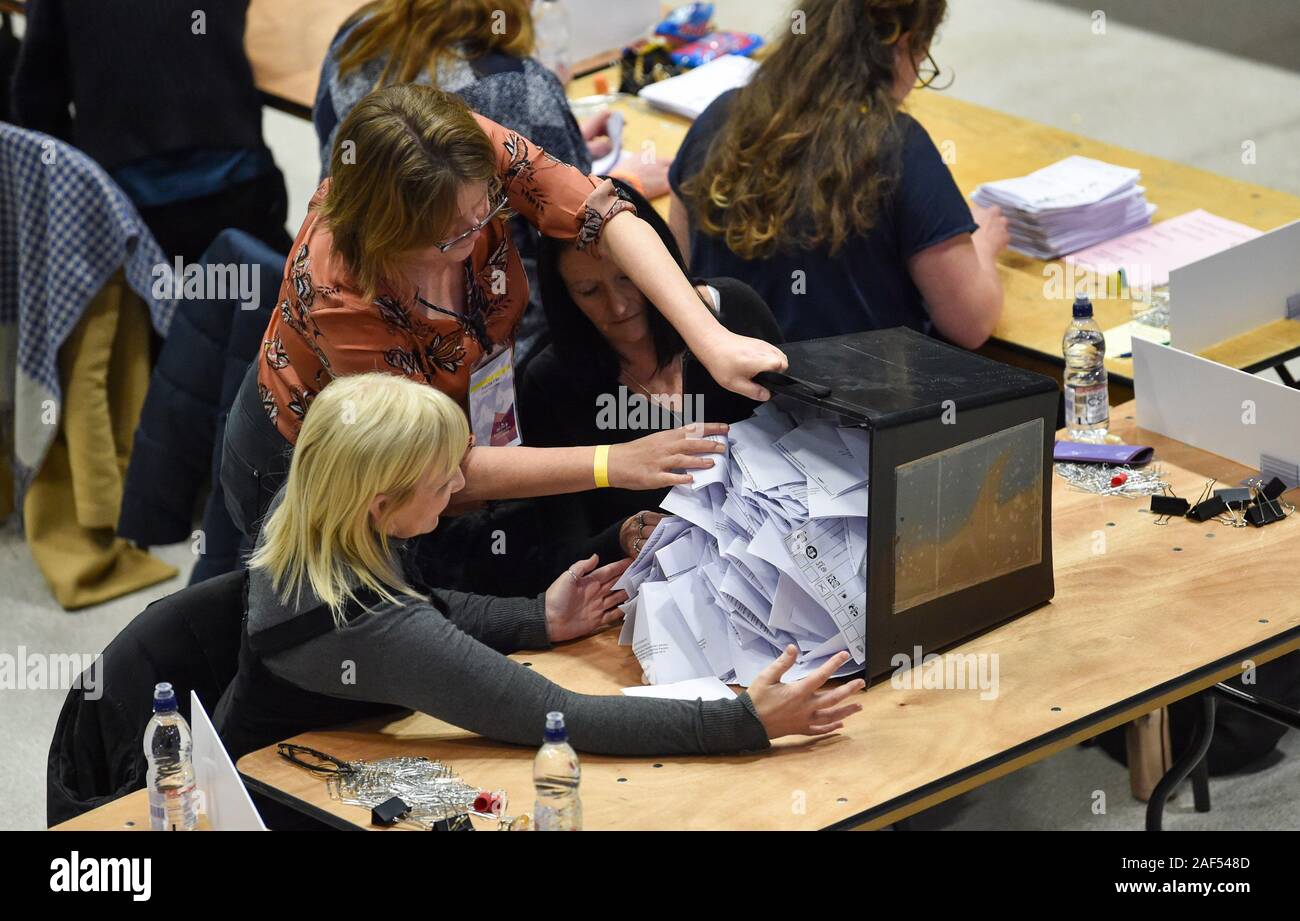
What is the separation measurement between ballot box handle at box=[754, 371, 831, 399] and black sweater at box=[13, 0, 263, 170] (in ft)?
7.37

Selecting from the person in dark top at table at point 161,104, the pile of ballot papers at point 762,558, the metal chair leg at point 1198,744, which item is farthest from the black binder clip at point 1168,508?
the person in dark top at table at point 161,104

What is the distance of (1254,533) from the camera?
8.05 ft

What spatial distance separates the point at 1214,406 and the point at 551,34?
2061 mm

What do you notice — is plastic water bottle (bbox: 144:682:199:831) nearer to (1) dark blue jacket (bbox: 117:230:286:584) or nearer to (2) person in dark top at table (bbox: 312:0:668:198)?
(1) dark blue jacket (bbox: 117:230:286:584)

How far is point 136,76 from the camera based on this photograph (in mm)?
3891

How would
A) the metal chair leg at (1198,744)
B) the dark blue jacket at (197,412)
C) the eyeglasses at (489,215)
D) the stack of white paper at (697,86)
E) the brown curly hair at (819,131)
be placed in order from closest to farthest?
the eyeglasses at (489,215), the metal chair leg at (1198,744), the brown curly hair at (819,131), the dark blue jacket at (197,412), the stack of white paper at (697,86)

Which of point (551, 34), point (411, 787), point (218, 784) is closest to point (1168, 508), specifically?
point (411, 787)

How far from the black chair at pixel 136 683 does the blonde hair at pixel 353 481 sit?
0.30 metres

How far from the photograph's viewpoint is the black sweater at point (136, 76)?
3.84 meters

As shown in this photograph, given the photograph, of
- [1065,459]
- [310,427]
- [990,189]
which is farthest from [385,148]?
[990,189]

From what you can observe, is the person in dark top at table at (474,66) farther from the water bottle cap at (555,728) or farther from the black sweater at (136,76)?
the water bottle cap at (555,728)

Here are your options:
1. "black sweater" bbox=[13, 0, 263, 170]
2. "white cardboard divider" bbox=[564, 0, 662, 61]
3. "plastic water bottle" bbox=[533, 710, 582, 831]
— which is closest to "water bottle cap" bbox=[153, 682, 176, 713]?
"plastic water bottle" bbox=[533, 710, 582, 831]

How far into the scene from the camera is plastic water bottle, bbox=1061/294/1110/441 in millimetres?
2766

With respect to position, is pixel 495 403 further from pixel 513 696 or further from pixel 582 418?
pixel 513 696
